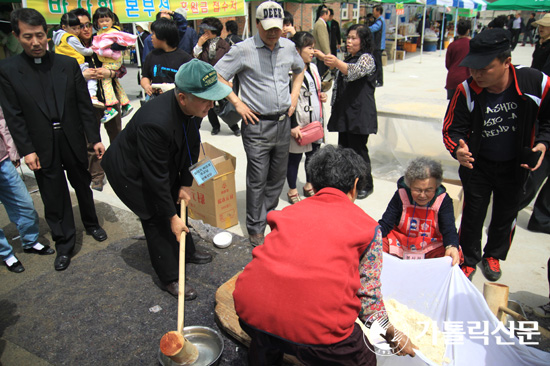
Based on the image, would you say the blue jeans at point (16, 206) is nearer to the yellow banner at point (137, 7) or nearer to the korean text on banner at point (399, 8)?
the yellow banner at point (137, 7)

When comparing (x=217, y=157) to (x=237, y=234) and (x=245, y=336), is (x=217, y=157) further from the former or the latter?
(x=245, y=336)

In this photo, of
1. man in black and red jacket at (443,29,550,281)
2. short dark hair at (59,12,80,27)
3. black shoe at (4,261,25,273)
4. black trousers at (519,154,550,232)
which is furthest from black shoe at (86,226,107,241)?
black trousers at (519,154,550,232)

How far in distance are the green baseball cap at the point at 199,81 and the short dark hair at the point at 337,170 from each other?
80 cm

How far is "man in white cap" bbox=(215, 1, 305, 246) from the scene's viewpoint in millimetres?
3438

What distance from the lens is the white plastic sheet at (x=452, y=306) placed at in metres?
2.22

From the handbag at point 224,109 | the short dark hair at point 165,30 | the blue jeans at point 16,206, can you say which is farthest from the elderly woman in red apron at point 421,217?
the handbag at point 224,109

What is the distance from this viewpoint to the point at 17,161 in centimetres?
343

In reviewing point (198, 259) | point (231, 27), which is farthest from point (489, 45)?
point (231, 27)

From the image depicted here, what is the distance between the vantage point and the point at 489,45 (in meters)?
2.60

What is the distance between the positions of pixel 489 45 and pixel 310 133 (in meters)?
1.99

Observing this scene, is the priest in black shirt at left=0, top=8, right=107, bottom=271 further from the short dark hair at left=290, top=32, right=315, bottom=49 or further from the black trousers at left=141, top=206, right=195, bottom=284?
the short dark hair at left=290, top=32, right=315, bottom=49

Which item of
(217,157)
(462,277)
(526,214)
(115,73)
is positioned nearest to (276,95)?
(217,157)

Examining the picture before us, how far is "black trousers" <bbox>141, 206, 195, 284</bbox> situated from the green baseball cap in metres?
1.00

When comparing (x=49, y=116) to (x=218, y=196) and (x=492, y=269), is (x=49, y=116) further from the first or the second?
(x=492, y=269)
